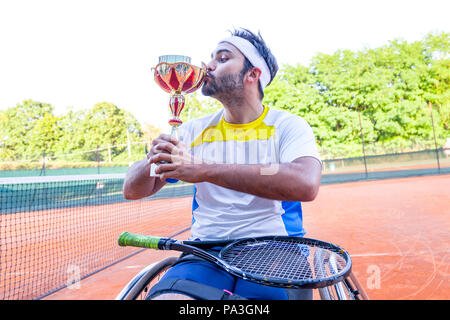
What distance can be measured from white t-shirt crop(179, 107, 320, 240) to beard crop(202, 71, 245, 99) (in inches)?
6.6

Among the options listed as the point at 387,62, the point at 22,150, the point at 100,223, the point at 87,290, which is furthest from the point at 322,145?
the point at 22,150

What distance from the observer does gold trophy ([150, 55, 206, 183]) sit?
3.76 ft

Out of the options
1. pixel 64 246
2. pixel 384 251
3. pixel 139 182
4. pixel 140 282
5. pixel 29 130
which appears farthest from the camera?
pixel 29 130

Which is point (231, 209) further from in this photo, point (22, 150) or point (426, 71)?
point (22, 150)

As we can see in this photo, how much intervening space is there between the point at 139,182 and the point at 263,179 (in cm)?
56

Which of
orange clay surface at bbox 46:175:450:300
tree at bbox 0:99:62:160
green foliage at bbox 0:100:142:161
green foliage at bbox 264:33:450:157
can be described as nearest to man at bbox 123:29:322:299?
orange clay surface at bbox 46:175:450:300

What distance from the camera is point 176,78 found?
118 centimetres

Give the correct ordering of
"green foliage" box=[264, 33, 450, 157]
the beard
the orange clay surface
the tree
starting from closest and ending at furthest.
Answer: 1. the beard
2. the orange clay surface
3. "green foliage" box=[264, 33, 450, 157]
4. the tree

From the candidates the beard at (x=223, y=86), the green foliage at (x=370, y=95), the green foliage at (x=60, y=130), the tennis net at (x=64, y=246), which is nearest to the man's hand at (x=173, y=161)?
the beard at (x=223, y=86)

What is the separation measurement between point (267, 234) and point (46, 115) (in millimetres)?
39256

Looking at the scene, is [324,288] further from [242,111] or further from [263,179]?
[242,111]

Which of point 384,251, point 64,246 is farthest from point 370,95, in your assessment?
point 64,246

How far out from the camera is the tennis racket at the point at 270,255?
0.95 metres

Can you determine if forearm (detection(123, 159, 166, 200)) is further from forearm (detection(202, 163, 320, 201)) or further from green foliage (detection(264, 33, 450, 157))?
green foliage (detection(264, 33, 450, 157))
